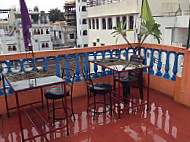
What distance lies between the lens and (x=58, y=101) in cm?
411

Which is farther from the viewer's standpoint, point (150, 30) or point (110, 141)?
point (150, 30)

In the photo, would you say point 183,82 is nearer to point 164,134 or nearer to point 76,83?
point 164,134

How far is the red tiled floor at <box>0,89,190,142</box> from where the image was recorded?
2715 mm

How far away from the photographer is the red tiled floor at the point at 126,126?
271 centimetres

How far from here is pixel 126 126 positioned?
3020 millimetres

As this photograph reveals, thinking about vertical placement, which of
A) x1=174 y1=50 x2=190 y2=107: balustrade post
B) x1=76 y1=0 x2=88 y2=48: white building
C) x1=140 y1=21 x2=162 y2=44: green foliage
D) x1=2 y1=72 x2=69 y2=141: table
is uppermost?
x1=76 y1=0 x2=88 y2=48: white building

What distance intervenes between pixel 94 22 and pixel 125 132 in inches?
839

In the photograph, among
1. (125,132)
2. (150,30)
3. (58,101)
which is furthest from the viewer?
(150,30)

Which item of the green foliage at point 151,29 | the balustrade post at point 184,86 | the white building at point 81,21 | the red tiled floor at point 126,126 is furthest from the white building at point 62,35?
the balustrade post at point 184,86

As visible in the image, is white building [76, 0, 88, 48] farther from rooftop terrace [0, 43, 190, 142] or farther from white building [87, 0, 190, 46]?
rooftop terrace [0, 43, 190, 142]

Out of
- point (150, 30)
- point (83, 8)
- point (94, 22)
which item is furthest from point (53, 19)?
point (150, 30)

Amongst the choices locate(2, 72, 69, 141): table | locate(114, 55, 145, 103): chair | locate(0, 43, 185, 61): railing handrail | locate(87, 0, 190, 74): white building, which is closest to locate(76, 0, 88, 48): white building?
locate(87, 0, 190, 74): white building

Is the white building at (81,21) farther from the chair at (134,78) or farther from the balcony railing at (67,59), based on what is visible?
the chair at (134,78)

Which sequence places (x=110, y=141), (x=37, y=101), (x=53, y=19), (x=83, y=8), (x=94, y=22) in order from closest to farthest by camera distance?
(x=110, y=141)
(x=37, y=101)
(x=94, y=22)
(x=83, y=8)
(x=53, y=19)
